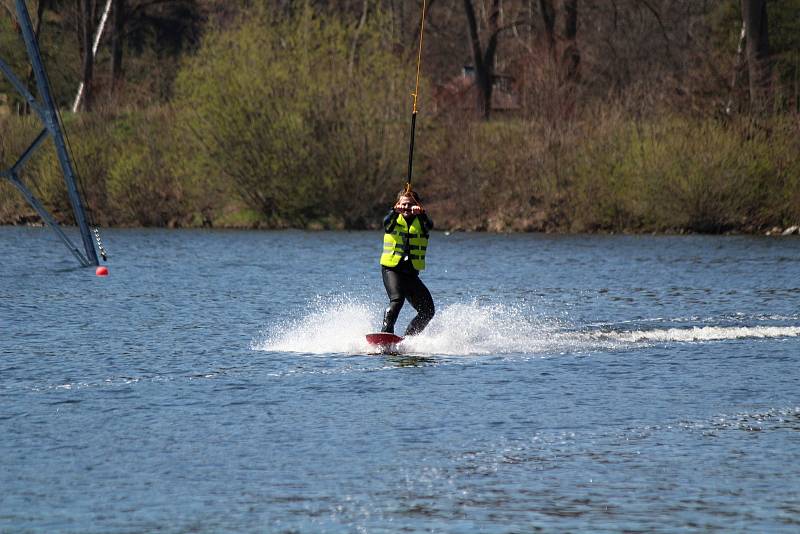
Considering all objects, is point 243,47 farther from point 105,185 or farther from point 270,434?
point 270,434

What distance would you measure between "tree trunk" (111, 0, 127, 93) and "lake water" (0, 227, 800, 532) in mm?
37792

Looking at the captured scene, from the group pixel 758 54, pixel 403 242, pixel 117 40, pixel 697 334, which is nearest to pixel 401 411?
pixel 403 242

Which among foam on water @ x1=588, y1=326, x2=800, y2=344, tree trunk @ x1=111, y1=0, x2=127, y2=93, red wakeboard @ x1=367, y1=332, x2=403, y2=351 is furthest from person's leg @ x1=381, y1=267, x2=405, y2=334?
tree trunk @ x1=111, y1=0, x2=127, y2=93

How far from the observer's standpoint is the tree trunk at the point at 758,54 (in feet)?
173

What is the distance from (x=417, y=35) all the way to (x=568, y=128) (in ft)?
60.6

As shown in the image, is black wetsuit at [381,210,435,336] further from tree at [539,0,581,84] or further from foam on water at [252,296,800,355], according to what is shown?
tree at [539,0,581,84]

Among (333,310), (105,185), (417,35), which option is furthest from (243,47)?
(333,310)

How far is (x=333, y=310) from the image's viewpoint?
85.2ft

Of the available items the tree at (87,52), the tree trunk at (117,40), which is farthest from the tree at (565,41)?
the tree at (87,52)

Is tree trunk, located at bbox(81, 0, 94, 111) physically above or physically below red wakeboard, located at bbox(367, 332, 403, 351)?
above

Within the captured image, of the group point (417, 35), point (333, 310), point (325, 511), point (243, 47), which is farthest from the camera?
point (417, 35)

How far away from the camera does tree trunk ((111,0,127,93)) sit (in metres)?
67.6

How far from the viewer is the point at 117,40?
6856 centimetres

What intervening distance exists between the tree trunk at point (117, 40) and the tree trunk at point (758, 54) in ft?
92.3
